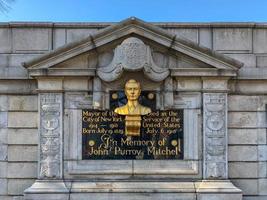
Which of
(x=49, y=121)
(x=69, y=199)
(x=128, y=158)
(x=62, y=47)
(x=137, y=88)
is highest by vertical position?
(x=62, y=47)

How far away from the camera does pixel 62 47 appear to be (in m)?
12.1

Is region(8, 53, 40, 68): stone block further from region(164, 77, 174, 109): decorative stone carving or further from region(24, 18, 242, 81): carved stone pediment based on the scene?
region(164, 77, 174, 109): decorative stone carving

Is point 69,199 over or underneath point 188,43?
underneath

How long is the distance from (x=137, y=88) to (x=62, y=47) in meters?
1.97

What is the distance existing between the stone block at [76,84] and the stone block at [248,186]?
4252 millimetres

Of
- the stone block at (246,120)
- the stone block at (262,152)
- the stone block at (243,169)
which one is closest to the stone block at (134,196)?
the stone block at (243,169)

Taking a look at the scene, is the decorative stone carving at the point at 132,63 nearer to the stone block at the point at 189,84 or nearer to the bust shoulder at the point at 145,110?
the stone block at the point at 189,84

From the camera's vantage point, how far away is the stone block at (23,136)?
40.9ft

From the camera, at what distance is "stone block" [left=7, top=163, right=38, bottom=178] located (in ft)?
40.8

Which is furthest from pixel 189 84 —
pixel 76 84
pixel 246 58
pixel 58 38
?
pixel 58 38

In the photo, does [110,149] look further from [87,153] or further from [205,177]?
[205,177]

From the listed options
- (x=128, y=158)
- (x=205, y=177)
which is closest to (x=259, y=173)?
(x=205, y=177)

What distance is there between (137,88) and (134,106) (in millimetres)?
433

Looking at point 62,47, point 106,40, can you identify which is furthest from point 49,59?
point 106,40
